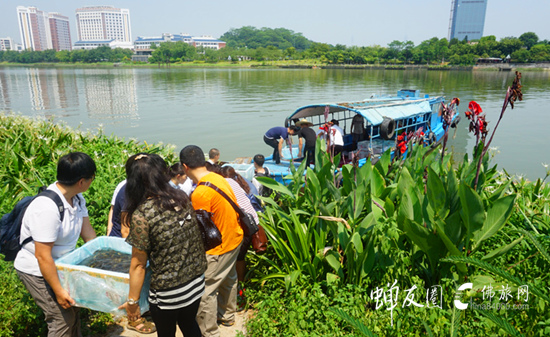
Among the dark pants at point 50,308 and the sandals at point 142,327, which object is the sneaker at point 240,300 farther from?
the dark pants at point 50,308

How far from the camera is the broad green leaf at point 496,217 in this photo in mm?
2734

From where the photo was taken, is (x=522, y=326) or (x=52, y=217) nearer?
(x=52, y=217)

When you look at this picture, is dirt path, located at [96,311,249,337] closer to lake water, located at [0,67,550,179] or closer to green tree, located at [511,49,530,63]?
lake water, located at [0,67,550,179]

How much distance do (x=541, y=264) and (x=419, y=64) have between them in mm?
100679

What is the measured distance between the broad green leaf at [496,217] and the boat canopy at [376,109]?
5965mm

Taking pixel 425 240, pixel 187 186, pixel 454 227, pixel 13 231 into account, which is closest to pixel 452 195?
pixel 454 227

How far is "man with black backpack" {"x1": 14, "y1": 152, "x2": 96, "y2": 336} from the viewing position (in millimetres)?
2371

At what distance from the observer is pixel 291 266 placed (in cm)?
362

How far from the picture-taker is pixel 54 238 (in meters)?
2.40

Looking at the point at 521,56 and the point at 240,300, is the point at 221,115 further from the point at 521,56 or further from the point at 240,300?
the point at 521,56

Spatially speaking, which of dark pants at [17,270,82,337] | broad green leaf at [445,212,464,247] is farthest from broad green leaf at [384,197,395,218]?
dark pants at [17,270,82,337]

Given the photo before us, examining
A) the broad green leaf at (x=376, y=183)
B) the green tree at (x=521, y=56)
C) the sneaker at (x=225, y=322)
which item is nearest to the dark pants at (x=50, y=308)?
the sneaker at (x=225, y=322)

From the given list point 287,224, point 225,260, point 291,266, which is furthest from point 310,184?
point 225,260

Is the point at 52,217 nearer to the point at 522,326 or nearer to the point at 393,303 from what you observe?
the point at 393,303
